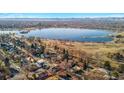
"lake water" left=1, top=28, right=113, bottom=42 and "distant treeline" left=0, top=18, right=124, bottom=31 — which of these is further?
"distant treeline" left=0, top=18, right=124, bottom=31

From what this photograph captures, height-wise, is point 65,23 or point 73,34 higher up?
point 65,23

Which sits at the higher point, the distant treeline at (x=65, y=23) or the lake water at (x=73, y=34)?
the distant treeline at (x=65, y=23)

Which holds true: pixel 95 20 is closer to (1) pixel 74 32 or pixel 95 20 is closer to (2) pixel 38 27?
(1) pixel 74 32

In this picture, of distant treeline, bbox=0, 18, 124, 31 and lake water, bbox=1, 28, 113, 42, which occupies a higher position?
distant treeline, bbox=0, 18, 124, 31

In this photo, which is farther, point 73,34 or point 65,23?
point 65,23

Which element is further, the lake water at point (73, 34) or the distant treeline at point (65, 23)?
the distant treeline at point (65, 23)
